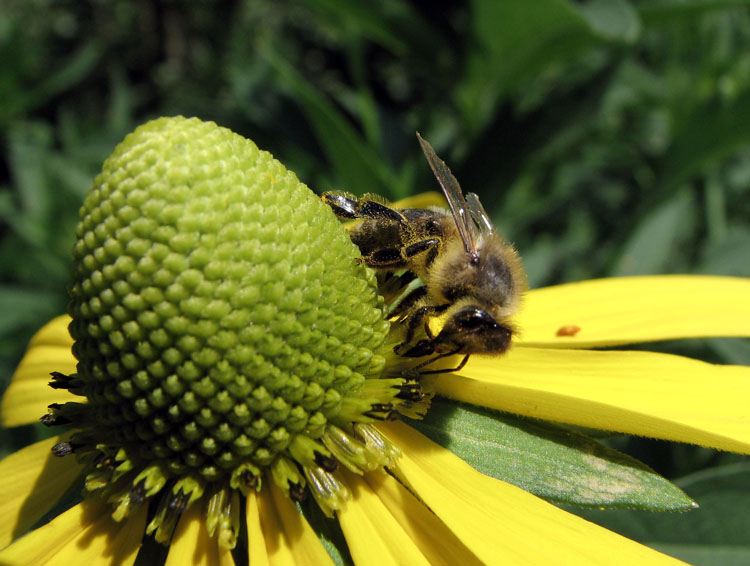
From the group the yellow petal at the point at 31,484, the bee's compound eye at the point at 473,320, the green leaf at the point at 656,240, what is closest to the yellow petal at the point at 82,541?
the yellow petal at the point at 31,484

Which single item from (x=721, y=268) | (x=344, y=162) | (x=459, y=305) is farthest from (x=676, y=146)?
(x=459, y=305)

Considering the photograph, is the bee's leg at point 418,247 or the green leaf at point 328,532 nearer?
the green leaf at point 328,532

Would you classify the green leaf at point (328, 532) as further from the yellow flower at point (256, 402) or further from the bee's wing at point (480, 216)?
the bee's wing at point (480, 216)

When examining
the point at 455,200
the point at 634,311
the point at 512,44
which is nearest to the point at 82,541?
the point at 455,200

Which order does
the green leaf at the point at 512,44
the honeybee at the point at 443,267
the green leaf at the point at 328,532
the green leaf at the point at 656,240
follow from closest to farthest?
the green leaf at the point at 328,532 → the honeybee at the point at 443,267 → the green leaf at the point at 512,44 → the green leaf at the point at 656,240

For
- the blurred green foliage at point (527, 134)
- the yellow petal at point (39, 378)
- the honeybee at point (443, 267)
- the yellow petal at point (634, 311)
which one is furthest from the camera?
the blurred green foliage at point (527, 134)

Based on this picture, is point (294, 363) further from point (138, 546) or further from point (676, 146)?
point (676, 146)

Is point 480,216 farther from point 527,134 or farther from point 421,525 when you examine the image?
point 527,134
